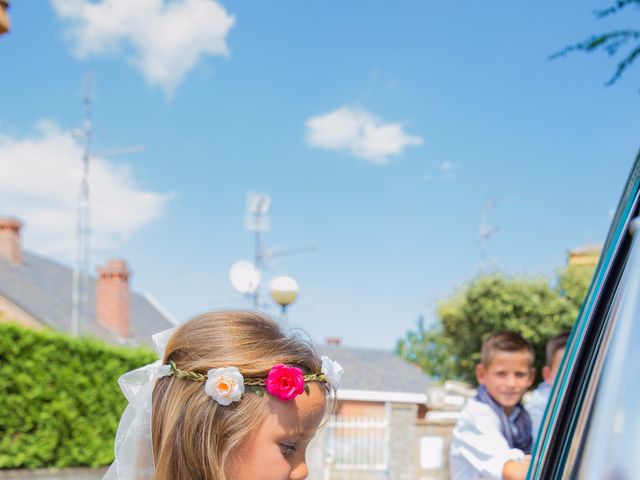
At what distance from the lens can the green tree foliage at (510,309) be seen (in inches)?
989

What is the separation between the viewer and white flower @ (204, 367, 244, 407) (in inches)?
74.0

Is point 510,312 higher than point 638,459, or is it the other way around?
point 510,312

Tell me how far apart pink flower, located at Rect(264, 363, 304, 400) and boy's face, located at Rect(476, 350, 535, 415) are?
2.40m

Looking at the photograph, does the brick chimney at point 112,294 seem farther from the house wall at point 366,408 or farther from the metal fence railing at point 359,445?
the metal fence railing at point 359,445

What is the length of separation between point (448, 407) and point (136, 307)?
80.6ft

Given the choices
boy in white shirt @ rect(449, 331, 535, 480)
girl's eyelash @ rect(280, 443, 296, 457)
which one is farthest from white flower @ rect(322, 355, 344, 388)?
boy in white shirt @ rect(449, 331, 535, 480)

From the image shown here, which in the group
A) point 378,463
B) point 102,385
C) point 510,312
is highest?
point 510,312

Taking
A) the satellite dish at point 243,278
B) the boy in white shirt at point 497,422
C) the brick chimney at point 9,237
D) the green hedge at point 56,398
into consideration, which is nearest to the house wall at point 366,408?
the brick chimney at point 9,237

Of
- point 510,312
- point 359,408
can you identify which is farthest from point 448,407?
point 359,408

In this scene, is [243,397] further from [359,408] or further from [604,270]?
[359,408]

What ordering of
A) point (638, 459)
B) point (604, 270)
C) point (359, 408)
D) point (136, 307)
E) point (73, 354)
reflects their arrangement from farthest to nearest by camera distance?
point (136, 307) → point (359, 408) → point (73, 354) → point (604, 270) → point (638, 459)

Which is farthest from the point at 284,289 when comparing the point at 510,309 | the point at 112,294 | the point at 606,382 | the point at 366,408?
the point at 112,294

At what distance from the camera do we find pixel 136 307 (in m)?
45.2

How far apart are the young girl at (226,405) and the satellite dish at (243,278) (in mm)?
11576
